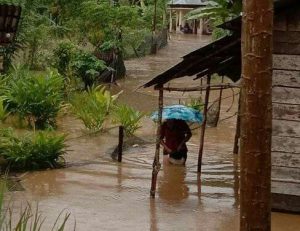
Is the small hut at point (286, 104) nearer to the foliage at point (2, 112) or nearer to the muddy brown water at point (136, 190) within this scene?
the muddy brown water at point (136, 190)

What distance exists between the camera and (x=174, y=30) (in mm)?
60188

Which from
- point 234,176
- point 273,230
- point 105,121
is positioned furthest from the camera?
point 105,121

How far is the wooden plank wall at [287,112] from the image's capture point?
7926 millimetres

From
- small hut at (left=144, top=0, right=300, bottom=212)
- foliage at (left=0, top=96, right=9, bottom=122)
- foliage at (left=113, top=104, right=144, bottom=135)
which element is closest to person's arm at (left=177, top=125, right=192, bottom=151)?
foliage at (left=113, top=104, right=144, bottom=135)

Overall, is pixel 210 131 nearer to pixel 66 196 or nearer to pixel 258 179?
pixel 66 196

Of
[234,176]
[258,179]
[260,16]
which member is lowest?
[234,176]

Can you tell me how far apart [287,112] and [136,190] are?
8.29ft

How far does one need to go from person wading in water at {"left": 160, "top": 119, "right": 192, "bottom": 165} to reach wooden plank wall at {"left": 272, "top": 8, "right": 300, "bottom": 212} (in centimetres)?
286

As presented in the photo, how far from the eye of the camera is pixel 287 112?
797 centimetres

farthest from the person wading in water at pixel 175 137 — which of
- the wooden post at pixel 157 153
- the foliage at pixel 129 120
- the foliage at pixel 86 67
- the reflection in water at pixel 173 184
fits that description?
the foliage at pixel 86 67

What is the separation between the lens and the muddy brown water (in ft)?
25.1

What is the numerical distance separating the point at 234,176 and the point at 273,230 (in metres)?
3.08

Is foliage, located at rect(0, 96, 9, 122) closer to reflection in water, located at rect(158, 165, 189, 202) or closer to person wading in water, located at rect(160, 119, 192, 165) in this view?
person wading in water, located at rect(160, 119, 192, 165)

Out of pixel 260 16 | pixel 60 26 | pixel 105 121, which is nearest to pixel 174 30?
pixel 60 26
